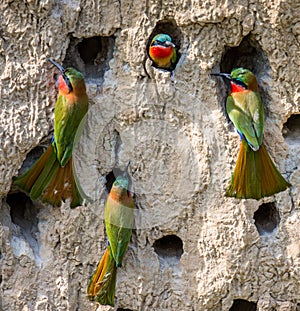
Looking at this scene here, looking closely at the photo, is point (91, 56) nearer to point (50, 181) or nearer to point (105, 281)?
point (50, 181)

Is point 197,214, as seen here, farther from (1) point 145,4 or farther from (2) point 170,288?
(1) point 145,4

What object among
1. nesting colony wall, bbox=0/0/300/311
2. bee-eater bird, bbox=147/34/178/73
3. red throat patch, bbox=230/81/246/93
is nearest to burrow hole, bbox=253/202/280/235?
nesting colony wall, bbox=0/0/300/311

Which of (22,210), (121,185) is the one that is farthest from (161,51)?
(22,210)

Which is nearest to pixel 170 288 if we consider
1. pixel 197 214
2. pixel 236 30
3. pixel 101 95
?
pixel 197 214

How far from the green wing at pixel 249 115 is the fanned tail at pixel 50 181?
44cm

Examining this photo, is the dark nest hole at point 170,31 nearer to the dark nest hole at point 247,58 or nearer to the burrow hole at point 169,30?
the burrow hole at point 169,30

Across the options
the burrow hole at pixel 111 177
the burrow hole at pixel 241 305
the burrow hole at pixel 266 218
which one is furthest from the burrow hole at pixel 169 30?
the burrow hole at pixel 241 305

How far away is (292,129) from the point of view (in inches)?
96.0

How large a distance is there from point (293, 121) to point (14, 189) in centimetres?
77

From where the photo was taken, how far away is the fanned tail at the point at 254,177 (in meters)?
2.28

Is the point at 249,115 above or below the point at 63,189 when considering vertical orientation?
above

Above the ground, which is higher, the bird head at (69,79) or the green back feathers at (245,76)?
the green back feathers at (245,76)

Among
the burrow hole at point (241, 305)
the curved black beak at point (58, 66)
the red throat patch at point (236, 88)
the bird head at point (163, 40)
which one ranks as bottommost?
the burrow hole at point (241, 305)

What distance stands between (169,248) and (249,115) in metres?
0.45
